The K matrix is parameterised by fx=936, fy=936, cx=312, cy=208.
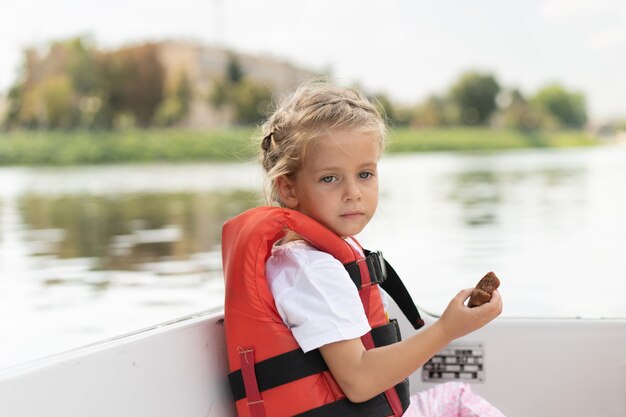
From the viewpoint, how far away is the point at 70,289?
5.31m

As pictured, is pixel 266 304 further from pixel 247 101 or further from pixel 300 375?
pixel 247 101

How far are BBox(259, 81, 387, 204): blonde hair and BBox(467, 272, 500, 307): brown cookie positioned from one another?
0.27 m

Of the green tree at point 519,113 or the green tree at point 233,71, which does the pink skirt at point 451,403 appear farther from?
the green tree at point 519,113

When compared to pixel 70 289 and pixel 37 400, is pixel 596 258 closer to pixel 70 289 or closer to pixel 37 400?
pixel 70 289

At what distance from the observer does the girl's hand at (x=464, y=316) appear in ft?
3.91

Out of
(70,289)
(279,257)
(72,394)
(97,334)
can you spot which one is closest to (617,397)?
(279,257)

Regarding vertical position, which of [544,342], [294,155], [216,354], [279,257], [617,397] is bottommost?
[617,397]

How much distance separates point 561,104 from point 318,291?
2172 inches

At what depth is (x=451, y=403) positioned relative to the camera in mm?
1523

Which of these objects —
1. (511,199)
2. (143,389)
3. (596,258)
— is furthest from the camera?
(511,199)

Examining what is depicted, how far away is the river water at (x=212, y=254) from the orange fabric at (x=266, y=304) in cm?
25

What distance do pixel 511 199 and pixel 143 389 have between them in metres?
10.6

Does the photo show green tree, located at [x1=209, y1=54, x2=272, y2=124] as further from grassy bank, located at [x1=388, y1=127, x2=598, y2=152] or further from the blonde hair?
the blonde hair

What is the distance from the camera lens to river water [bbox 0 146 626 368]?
14.7 ft
